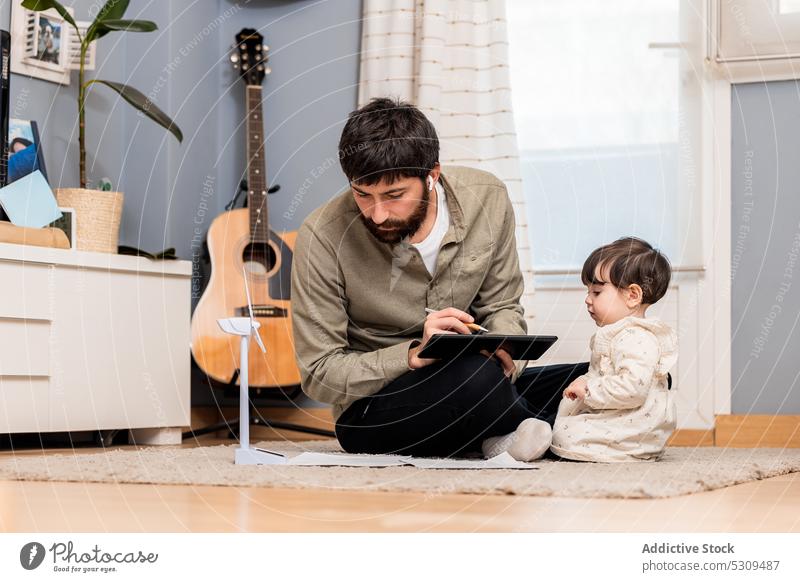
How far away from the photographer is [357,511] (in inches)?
48.4

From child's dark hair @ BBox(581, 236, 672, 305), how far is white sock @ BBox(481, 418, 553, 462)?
1.06 feet

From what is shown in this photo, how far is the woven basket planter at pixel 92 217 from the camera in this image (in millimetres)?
2625

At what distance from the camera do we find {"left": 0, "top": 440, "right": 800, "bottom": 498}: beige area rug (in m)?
1.42

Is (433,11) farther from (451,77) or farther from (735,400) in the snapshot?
(735,400)

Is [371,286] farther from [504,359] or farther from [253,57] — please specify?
[253,57]

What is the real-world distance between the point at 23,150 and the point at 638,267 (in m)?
1.63

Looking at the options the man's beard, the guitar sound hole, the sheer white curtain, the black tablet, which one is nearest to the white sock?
the black tablet

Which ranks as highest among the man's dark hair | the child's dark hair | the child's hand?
the man's dark hair

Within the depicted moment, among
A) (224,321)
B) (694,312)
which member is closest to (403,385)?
(224,321)

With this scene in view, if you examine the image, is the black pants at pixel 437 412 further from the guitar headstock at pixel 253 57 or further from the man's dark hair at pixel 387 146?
the guitar headstock at pixel 253 57

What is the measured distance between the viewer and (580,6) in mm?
3031

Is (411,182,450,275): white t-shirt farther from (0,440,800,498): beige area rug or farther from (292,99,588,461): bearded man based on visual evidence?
(0,440,800,498): beige area rug

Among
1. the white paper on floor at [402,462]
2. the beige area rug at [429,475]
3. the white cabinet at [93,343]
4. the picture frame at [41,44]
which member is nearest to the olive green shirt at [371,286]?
the white paper on floor at [402,462]
